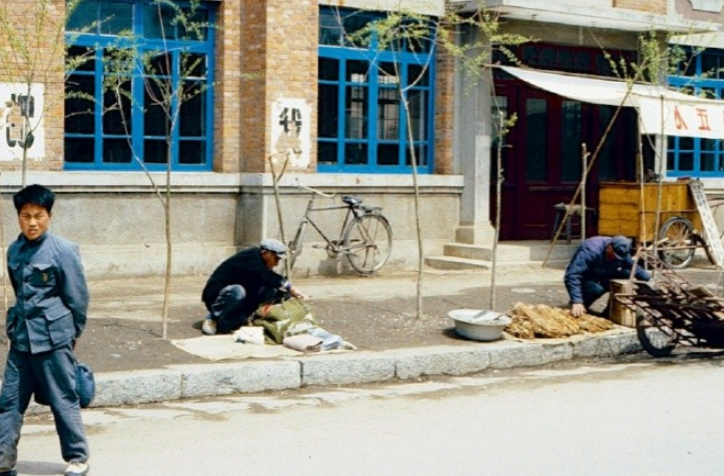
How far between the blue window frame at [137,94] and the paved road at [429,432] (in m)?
6.55

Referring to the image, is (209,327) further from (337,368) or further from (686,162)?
(686,162)

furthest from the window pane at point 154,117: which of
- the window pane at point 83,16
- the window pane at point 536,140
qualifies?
the window pane at point 536,140

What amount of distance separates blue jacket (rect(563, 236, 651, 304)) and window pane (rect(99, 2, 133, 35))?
21.5 ft

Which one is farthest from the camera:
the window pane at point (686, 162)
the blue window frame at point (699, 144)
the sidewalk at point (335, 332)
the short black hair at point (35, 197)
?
the window pane at point (686, 162)

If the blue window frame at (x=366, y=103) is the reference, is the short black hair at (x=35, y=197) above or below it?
below

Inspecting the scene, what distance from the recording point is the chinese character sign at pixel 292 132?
1680 cm

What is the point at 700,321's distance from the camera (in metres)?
12.0

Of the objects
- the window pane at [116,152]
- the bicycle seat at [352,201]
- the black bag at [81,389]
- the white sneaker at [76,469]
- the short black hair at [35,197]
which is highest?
the window pane at [116,152]

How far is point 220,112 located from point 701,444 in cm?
1015

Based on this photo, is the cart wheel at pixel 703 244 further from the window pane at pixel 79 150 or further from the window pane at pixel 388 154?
the window pane at pixel 79 150

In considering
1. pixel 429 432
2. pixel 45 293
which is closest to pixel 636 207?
pixel 429 432

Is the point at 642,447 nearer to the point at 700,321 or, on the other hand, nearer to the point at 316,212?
the point at 700,321

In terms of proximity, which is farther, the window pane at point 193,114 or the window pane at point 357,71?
the window pane at point 357,71

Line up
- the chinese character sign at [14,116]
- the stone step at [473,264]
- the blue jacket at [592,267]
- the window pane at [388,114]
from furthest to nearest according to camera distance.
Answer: the window pane at [388,114], the stone step at [473,264], the chinese character sign at [14,116], the blue jacket at [592,267]
